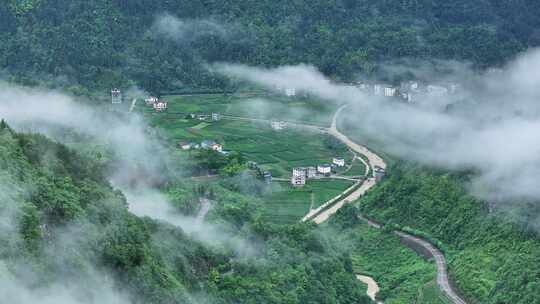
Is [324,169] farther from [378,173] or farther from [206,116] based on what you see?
[206,116]

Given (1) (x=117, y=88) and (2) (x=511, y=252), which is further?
(1) (x=117, y=88)

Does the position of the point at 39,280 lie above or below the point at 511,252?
above

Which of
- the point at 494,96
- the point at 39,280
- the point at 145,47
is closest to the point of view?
the point at 39,280

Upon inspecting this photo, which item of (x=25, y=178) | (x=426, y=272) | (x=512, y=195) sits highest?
(x=25, y=178)

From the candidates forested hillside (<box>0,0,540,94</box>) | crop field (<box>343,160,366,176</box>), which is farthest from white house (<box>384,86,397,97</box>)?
crop field (<box>343,160,366,176</box>)

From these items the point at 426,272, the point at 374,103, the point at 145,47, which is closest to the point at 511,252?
the point at 426,272

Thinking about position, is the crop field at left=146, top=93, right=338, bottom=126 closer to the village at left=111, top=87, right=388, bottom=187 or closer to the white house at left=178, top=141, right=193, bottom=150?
the village at left=111, top=87, right=388, bottom=187

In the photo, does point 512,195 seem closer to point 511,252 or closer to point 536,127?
point 511,252
